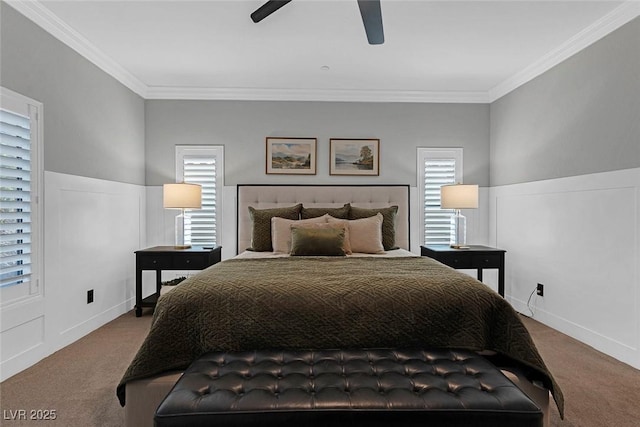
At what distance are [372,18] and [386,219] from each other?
227 centimetres

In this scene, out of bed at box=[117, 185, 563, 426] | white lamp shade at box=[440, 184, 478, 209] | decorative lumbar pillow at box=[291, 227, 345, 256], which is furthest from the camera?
white lamp shade at box=[440, 184, 478, 209]

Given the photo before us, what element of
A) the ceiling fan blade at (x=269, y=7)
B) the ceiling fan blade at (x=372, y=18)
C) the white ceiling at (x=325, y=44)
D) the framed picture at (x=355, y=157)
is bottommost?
the framed picture at (x=355, y=157)

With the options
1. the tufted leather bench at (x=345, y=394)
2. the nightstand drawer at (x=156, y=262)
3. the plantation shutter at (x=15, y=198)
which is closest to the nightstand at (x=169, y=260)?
the nightstand drawer at (x=156, y=262)

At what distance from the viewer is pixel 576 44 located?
332cm

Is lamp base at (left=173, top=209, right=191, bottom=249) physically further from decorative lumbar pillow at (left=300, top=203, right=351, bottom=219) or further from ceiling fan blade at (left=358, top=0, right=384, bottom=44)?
ceiling fan blade at (left=358, top=0, right=384, bottom=44)

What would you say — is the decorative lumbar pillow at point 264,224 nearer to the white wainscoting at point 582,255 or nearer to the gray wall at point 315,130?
the gray wall at point 315,130

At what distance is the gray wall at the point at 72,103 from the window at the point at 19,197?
0.13m

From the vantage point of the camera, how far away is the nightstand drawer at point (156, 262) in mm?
3984

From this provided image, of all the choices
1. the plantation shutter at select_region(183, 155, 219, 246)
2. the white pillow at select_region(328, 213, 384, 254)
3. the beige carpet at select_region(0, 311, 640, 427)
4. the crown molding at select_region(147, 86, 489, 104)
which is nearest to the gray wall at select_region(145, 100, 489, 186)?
the crown molding at select_region(147, 86, 489, 104)

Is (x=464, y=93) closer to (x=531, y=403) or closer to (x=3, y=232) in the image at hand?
(x=531, y=403)

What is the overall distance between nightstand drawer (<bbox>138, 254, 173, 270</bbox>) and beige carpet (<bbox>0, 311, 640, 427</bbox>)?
32.8 inches

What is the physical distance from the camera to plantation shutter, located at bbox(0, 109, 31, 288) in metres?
2.50

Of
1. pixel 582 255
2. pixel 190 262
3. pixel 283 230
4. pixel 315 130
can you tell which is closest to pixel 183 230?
pixel 190 262

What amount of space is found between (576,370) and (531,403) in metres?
1.68
